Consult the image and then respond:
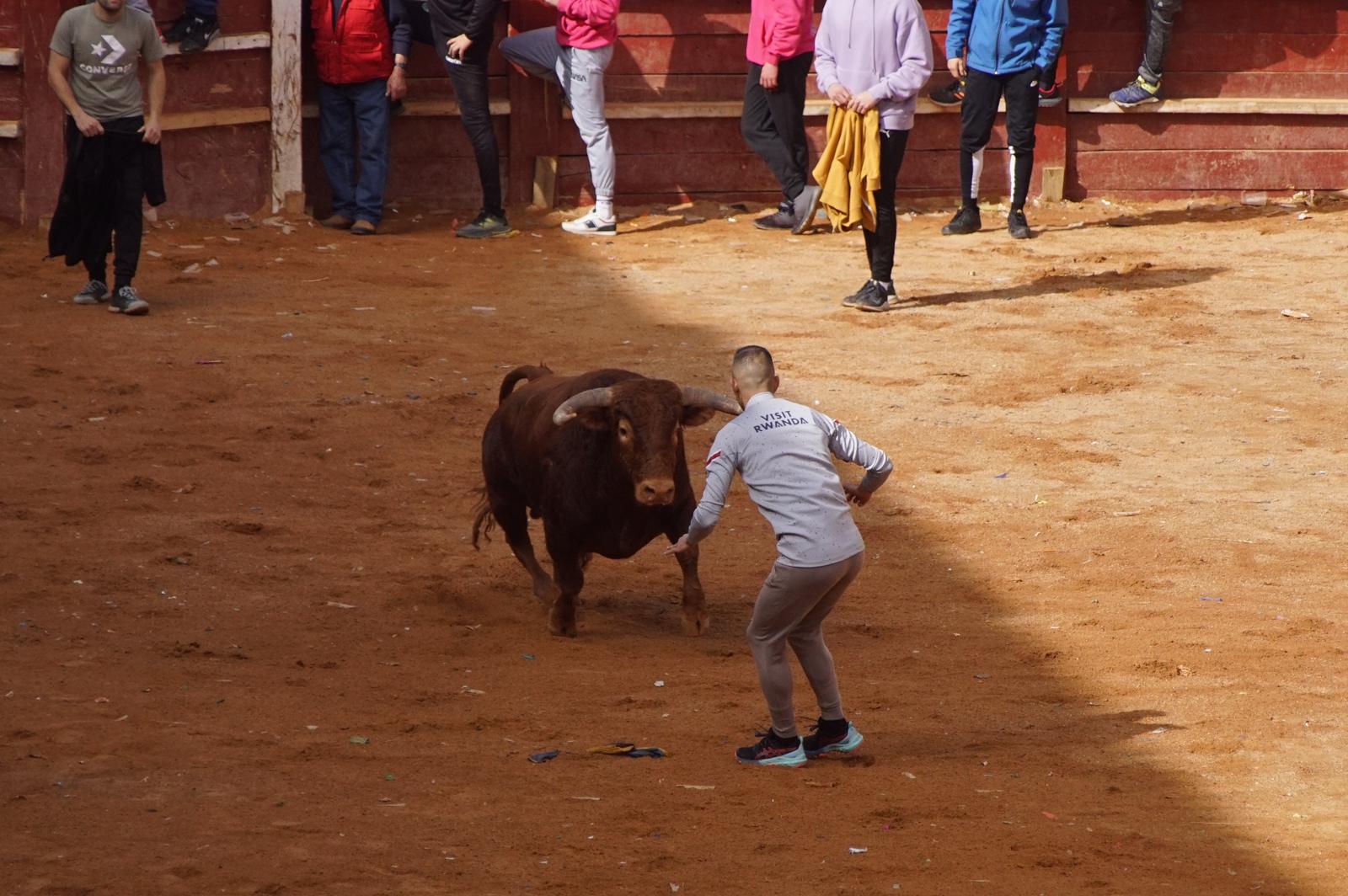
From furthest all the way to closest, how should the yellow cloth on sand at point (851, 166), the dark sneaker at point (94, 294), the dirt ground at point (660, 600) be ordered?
the dark sneaker at point (94, 294) < the yellow cloth on sand at point (851, 166) < the dirt ground at point (660, 600)

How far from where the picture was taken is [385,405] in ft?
32.0

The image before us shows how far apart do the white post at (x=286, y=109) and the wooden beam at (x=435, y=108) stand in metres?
0.53

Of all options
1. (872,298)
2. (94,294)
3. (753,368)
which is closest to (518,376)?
(753,368)

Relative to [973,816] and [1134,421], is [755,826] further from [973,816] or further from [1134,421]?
[1134,421]

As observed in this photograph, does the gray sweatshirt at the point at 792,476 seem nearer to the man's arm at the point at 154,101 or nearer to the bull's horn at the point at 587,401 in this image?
the bull's horn at the point at 587,401

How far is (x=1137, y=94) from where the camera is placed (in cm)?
1547

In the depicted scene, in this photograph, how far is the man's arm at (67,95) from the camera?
10.4 metres

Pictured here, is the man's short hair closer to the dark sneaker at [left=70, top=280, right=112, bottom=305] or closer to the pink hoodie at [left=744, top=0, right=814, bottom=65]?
the dark sneaker at [left=70, top=280, right=112, bottom=305]

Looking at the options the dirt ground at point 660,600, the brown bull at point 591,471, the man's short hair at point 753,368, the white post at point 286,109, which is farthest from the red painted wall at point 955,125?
the man's short hair at point 753,368

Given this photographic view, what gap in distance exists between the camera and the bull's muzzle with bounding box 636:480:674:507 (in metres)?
6.13

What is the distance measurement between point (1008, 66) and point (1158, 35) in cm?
221

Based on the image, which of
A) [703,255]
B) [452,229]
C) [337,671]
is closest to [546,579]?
[337,671]

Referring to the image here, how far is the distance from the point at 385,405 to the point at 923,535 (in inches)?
132

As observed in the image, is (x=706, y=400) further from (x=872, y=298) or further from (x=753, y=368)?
(x=872, y=298)
